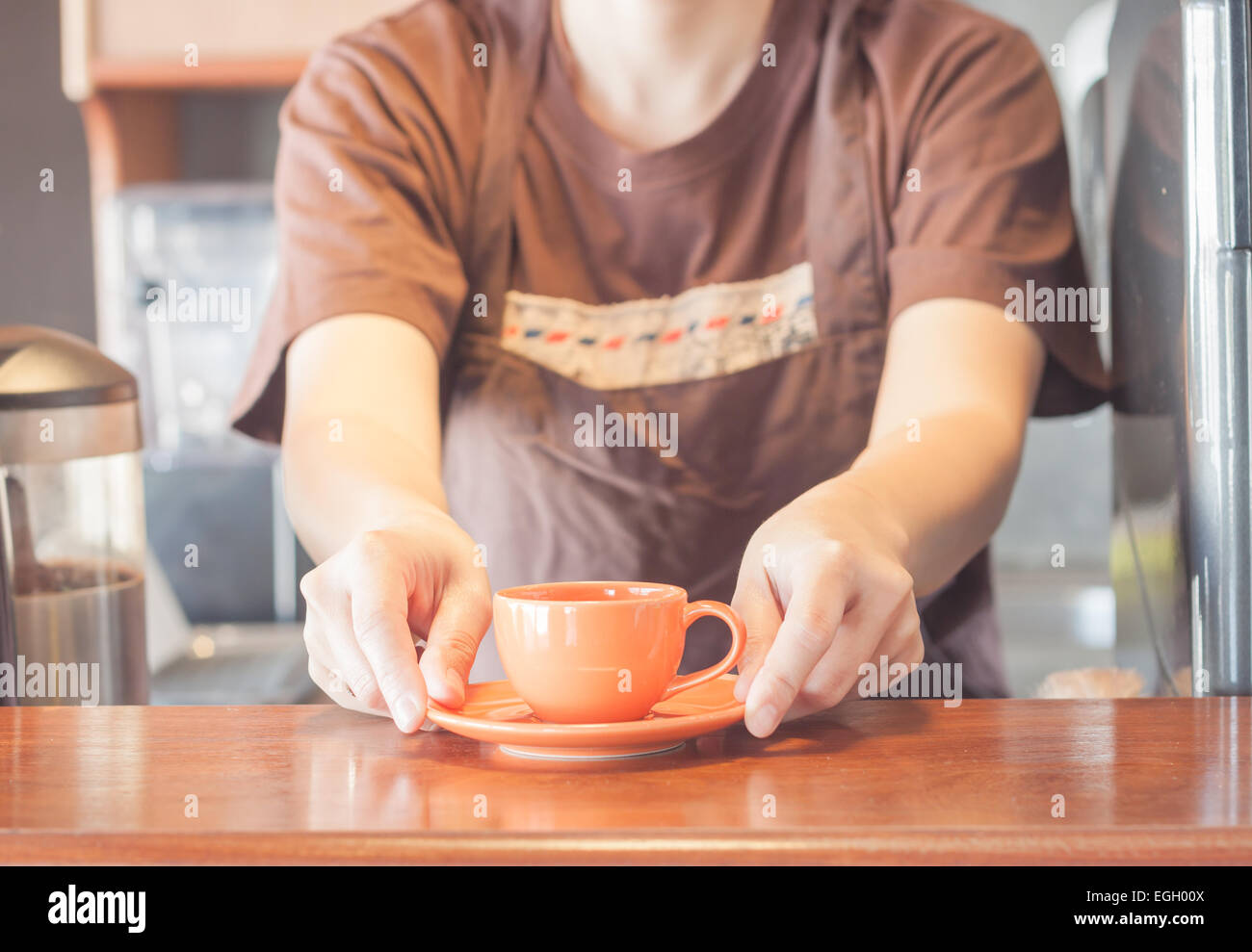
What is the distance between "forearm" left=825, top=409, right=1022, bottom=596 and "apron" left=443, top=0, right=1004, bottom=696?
0.78 ft

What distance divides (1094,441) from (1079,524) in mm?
172

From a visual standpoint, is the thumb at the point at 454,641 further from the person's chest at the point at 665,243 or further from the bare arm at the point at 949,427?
the person's chest at the point at 665,243

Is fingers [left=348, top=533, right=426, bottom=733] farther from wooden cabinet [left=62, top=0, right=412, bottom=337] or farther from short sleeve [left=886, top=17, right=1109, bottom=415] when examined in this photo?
wooden cabinet [left=62, top=0, right=412, bottom=337]

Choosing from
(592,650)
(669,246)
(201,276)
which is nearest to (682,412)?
(669,246)

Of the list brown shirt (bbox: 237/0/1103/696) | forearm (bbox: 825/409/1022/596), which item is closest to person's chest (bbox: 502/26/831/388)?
brown shirt (bbox: 237/0/1103/696)

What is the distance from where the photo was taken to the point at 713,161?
1.24 m

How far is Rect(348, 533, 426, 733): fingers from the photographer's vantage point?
0.58 metres

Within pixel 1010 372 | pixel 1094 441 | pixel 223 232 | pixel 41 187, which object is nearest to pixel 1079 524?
pixel 1094 441

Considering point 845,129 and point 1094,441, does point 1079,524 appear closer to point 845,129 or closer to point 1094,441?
point 1094,441

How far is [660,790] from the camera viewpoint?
49 centimetres

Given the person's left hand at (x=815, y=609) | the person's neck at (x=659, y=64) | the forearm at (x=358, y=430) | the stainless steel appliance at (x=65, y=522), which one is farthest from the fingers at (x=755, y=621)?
the person's neck at (x=659, y=64)

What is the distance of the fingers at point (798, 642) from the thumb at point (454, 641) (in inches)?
6.2

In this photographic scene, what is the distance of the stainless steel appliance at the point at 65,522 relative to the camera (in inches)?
32.8

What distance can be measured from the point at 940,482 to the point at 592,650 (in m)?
0.47
